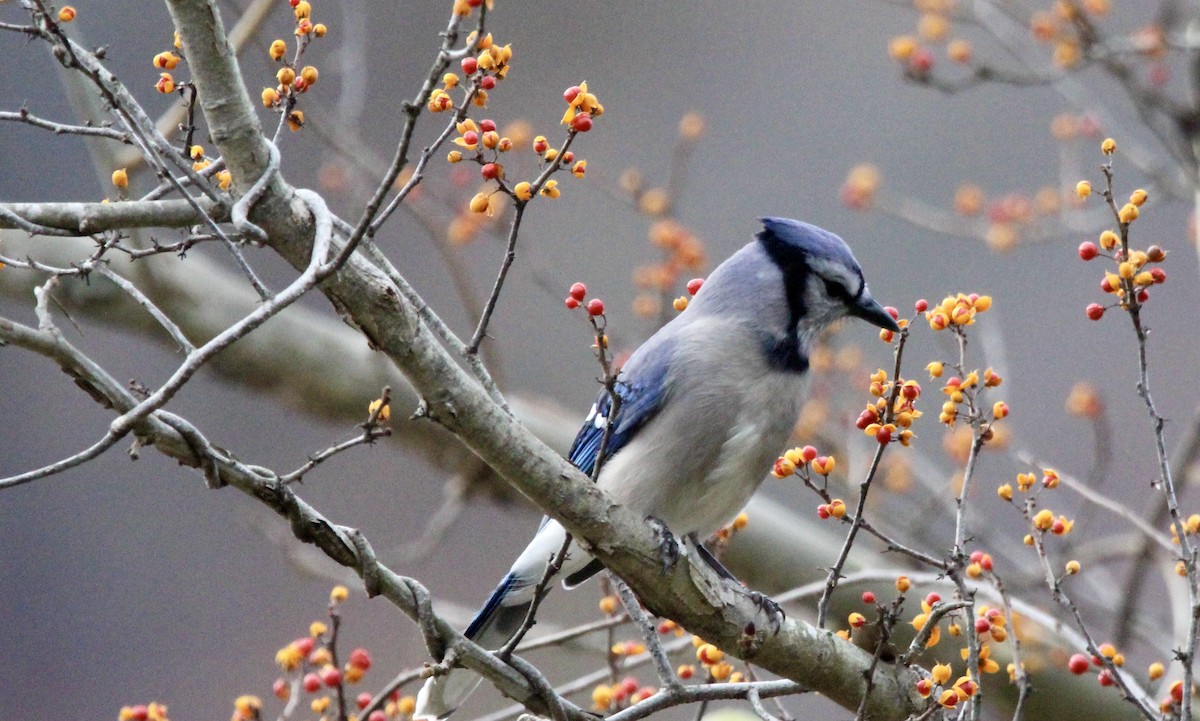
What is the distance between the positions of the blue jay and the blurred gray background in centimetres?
275

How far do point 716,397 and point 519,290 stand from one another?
398cm

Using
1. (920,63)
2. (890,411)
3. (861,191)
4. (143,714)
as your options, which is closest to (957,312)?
(890,411)

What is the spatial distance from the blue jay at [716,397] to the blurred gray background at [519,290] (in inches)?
108

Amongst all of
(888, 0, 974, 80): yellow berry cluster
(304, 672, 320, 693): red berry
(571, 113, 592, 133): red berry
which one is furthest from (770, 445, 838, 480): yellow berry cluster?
(888, 0, 974, 80): yellow berry cluster

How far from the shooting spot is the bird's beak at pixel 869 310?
220 cm

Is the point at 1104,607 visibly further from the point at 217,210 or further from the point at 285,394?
the point at 217,210

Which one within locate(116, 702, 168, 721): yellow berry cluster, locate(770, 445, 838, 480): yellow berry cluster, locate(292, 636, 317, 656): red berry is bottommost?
locate(116, 702, 168, 721): yellow berry cluster

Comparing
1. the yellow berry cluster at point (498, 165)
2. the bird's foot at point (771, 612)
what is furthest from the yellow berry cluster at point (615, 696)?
the yellow berry cluster at point (498, 165)

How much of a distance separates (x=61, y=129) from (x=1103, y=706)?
2.48m

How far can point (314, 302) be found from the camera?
19.4 feet

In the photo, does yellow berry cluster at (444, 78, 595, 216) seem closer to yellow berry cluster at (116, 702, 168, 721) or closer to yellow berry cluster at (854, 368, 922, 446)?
yellow berry cluster at (854, 368, 922, 446)

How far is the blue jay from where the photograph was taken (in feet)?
7.08

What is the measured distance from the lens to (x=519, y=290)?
6086 millimetres

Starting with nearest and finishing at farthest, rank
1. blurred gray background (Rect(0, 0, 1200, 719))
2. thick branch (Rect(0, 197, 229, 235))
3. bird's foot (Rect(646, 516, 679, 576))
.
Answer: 1. thick branch (Rect(0, 197, 229, 235))
2. bird's foot (Rect(646, 516, 679, 576))
3. blurred gray background (Rect(0, 0, 1200, 719))
